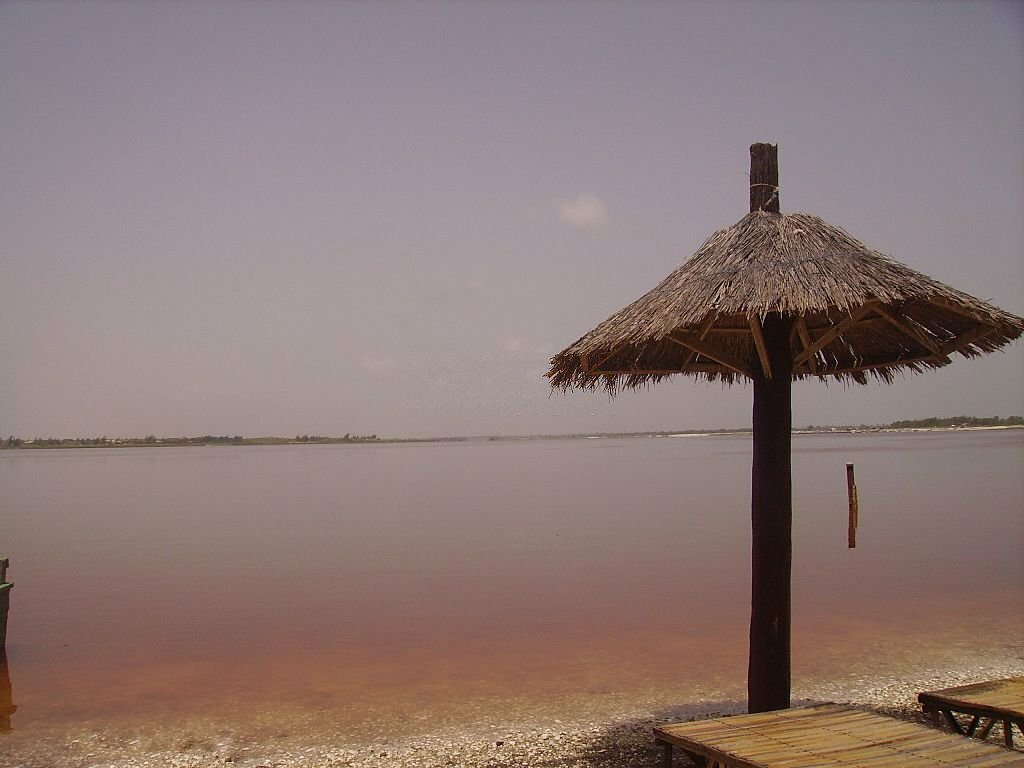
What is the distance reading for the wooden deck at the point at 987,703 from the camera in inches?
168

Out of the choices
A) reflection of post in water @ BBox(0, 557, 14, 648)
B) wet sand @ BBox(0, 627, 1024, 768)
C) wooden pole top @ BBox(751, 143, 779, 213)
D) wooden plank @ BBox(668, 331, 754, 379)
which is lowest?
wet sand @ BBox(0, 627, 1024, 768)

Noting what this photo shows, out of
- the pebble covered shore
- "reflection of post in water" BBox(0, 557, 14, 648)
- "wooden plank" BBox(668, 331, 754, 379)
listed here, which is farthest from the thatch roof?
"reflection of post in water" BBox(0, 557, 14, 648)

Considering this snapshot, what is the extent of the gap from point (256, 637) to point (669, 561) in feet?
23.6

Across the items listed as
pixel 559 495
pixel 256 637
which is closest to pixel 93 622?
pixel 256 637


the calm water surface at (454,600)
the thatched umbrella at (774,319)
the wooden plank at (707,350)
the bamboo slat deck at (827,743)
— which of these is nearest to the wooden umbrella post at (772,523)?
the thatched umbrella at (774,319)

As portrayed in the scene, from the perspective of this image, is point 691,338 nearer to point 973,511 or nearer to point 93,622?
point 93,622

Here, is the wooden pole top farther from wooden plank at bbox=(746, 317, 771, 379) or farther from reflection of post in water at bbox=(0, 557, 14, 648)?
reflection of post in water at bbox=(0, 557, 14, 648)

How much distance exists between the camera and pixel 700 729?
3.94 meters

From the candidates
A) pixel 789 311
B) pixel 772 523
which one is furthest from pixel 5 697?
pixel 789 311

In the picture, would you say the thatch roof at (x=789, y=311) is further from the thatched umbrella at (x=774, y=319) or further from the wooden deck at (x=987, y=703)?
the wooden deck at (x=987, y=703)

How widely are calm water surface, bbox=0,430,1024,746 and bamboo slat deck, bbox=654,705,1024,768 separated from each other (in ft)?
11.2

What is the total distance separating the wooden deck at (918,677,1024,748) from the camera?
14.0ft

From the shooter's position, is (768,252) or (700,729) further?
(768,252)

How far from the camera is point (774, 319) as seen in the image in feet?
16.1
